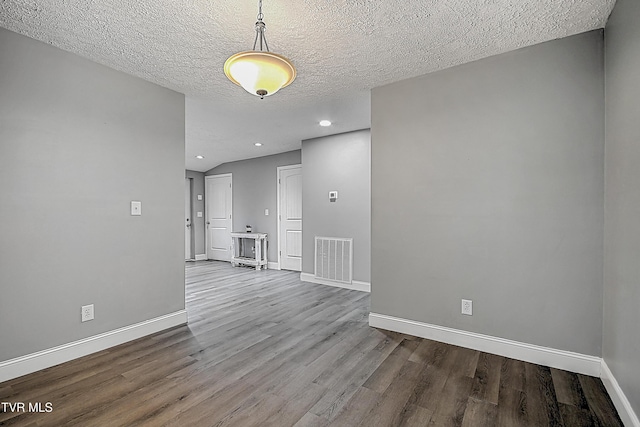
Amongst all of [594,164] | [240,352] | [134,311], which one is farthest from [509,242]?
[134,311]

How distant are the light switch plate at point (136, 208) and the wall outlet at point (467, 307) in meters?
3.06

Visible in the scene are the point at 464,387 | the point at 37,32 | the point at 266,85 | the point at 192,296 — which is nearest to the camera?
the point at 266,85

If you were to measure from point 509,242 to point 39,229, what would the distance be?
3.60 meters

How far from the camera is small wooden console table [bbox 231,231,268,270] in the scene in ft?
21.0

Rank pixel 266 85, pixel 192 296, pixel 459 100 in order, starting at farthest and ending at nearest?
1. pixel 192 296
2. pixel 459 100
3. pixel 266 85

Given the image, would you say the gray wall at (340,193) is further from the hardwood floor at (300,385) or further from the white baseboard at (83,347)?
the white baseboard at (83,347)

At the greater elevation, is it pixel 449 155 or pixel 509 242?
pixel 449 155

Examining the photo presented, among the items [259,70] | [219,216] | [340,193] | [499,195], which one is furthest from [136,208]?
Answer: [219,216]

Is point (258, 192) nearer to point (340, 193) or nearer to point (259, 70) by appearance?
point (340, 193)

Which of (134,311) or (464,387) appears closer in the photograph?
(464,387)

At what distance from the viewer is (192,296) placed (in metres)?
4.22

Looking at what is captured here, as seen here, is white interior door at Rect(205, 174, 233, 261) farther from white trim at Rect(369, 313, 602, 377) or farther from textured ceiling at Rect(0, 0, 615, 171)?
white trim at Rect(369, 313, 602, 377)

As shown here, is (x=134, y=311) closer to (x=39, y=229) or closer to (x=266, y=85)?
(x=39, y=229)

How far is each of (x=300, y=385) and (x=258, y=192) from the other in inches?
202
